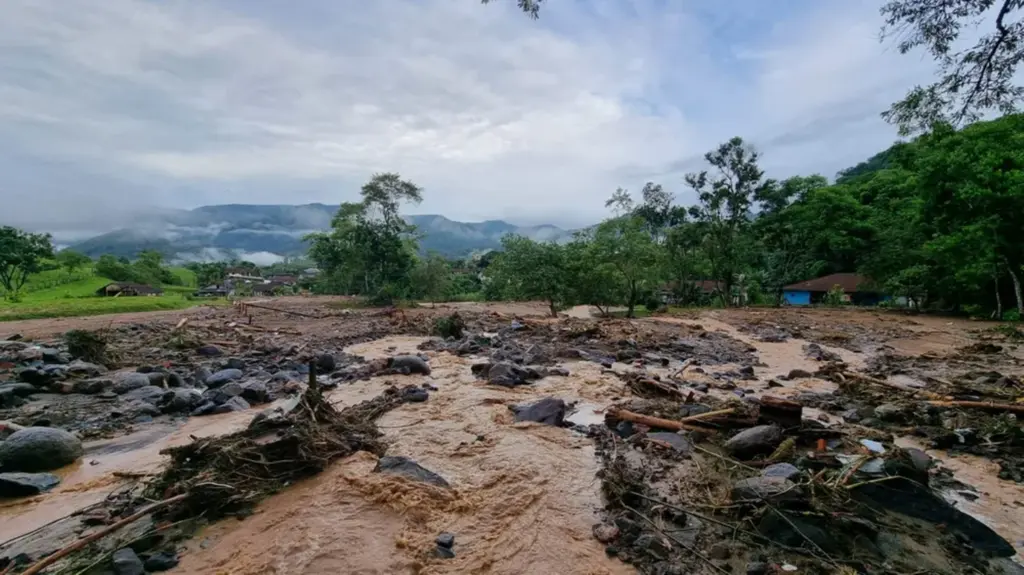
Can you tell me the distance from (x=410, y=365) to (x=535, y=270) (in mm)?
16036

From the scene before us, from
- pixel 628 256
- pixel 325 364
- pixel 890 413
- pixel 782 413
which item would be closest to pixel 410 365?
pixel 325 364

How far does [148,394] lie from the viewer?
8.54 meters

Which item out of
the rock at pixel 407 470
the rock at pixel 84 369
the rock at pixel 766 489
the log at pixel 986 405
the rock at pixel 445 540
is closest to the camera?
the rock at pixel 445 540

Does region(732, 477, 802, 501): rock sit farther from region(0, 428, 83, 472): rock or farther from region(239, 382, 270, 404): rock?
region(239, 382, 270, 404): rock

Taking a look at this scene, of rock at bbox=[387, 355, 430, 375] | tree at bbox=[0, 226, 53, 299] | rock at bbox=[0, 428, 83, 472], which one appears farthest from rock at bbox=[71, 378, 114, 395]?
tree at bbox=[0, 226, 53, 299]

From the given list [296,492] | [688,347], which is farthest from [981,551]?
[688,347]

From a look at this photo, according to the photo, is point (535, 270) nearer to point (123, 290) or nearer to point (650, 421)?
point (650, 421)

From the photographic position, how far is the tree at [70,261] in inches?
2130

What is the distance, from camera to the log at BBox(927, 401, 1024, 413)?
6363 millimetres

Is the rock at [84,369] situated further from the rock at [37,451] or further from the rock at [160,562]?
the rock at [160,562]

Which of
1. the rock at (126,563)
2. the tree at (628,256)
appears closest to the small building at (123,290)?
the tree at (628,256)

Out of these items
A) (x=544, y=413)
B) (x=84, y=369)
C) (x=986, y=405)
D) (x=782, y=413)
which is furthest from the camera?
(x=84, y=369)

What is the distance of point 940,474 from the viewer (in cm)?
498

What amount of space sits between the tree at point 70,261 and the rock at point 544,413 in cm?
6638
